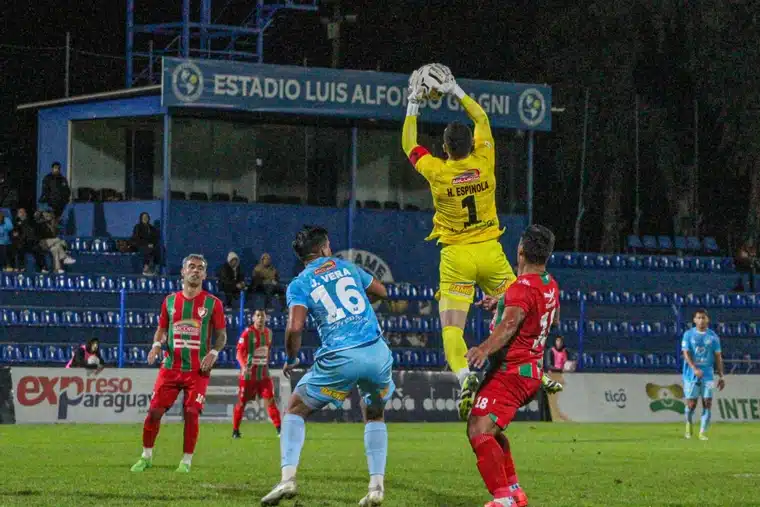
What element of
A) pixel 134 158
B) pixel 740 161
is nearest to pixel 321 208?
pixel 134 158

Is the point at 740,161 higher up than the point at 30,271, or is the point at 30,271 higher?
the point at 740,161

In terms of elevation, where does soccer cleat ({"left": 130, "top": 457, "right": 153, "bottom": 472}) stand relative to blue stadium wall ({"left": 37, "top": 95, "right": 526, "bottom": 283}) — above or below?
below

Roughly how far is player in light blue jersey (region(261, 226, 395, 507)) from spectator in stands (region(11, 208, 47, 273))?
2098 centimetres

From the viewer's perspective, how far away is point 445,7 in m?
50.8

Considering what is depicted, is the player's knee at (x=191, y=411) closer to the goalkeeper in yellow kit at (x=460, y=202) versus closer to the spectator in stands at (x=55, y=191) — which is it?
the goalkeeper in yellow kit at (x=460, y=202)

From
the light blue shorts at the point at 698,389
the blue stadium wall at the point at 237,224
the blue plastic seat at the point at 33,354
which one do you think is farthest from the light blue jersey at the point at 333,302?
the blue stadium wall at the point at 237,224

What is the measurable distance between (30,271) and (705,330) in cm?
1423

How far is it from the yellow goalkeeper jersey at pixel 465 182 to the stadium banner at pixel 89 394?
49.1 ft

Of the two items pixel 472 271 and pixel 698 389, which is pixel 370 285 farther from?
pixel 698 389

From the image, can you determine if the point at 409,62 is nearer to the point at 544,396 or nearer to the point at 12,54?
the point at 12,54

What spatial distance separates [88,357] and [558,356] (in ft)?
33.9

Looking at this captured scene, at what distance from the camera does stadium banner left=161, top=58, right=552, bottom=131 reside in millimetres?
34375

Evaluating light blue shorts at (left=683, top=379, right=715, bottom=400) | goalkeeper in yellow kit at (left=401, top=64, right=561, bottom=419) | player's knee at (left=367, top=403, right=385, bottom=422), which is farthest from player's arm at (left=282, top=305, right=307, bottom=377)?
light blue shorts at (left=683, top=379, right=715, bottom=400)

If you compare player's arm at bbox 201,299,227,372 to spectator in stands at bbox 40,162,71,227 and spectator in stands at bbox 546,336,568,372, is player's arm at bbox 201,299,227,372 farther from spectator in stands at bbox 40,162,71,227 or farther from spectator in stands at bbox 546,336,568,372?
spectator in stands at bbox 40,162,71,227
